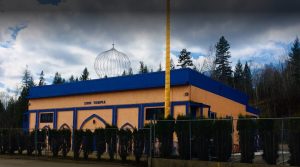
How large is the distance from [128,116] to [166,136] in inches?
418

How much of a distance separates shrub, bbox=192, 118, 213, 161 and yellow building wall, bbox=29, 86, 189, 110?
27.4 feet

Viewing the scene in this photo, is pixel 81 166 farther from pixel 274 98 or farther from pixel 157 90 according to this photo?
pixel 274 98

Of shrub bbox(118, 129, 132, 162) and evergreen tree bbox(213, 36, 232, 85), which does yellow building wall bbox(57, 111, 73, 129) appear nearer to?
shrub bbox(118, 129, 132, 162)

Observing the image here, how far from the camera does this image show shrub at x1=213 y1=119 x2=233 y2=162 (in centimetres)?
1688

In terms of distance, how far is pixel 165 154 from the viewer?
19.0 meters

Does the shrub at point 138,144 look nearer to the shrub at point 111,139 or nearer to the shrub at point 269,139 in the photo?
the shrub at point 111,139

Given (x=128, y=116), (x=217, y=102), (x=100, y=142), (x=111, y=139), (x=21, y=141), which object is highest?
(x=217, y=102)

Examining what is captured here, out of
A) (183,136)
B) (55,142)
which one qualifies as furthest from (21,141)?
(183,136)

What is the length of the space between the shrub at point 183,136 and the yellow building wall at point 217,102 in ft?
26.9

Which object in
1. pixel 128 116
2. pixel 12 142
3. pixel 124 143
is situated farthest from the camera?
pixel 128 116

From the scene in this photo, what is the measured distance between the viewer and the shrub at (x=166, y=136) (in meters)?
18.9

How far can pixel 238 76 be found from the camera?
8956 centimetres

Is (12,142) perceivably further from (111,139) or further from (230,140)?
(230,140)

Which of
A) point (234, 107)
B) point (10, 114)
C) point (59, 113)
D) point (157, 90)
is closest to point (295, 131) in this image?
point (157, 90)
